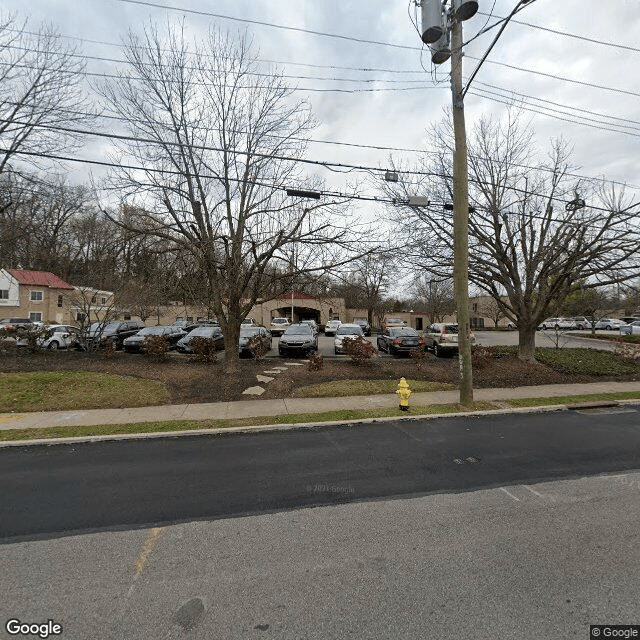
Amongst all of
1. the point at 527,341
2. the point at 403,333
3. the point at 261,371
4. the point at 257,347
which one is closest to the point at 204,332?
the point at 257,347

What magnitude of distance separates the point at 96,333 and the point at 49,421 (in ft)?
33.4

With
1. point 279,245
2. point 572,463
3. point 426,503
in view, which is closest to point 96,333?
point 279,245

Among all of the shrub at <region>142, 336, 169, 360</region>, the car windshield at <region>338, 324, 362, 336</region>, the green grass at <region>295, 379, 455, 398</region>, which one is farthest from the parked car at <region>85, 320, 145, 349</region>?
the car windshield at <region>338, 324, 362, 336</region>

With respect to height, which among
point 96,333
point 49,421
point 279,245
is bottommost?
point 49,421

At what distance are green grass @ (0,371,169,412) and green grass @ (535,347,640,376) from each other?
14.5m

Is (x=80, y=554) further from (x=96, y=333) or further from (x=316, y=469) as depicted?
(x=96, y=333)

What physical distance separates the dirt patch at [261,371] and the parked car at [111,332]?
5.39 ft

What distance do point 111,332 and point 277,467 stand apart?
18178mm

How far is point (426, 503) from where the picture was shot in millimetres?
3939

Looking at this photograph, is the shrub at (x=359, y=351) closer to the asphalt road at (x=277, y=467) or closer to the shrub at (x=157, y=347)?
the asphalt road at (x=277, y=467)

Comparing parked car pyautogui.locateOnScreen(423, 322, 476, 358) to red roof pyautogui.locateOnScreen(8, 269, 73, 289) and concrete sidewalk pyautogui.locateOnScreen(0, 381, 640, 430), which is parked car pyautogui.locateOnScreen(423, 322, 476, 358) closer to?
concrete sidewalk pyautogui.locateOnScreen(0, 381, 640, 430)

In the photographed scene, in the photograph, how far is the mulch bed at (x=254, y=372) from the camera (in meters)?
10.0

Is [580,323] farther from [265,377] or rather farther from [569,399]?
[265,377]

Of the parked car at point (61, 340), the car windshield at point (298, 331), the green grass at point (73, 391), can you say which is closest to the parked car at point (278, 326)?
the car windshield at point (298, 331)
